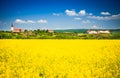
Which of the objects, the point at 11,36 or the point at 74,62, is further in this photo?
the point at 11,36

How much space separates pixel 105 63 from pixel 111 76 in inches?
67.5

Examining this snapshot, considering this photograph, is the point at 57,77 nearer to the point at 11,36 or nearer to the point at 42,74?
the point at 42,74

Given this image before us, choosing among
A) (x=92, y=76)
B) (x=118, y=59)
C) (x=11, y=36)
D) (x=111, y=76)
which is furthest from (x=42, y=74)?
(x=11, y=36)

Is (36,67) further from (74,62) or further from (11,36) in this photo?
(11,36)

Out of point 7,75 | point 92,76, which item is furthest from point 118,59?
point 7,75

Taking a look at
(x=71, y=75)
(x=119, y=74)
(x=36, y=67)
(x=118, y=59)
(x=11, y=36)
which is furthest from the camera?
(x=11, y=36)

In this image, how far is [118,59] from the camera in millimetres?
8156

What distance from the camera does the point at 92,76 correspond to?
564 centimetres

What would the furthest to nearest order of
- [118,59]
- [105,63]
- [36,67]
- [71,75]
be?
[118,59]
[105,63]
[36,67]
[71,75]

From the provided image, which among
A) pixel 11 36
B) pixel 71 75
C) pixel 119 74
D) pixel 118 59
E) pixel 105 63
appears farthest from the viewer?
pixel 11 36

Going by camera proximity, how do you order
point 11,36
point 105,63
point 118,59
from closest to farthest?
1. point 105,63
2. point 118,59
3. point 11,36

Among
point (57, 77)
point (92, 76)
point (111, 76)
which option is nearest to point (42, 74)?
point (57, 77)

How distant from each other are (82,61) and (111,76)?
73.6 inches

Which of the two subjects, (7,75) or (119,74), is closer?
(7,75)
